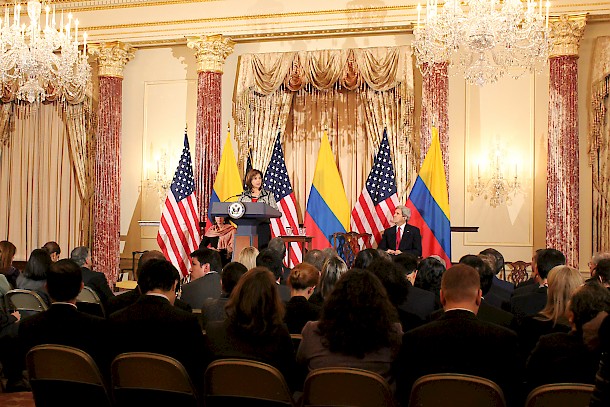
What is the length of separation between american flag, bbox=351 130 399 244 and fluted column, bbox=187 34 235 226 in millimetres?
2967

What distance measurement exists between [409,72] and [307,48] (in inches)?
72.3

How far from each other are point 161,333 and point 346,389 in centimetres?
114

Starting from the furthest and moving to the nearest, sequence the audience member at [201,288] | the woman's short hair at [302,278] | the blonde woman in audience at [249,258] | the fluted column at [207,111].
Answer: the fluted column at [207,111], the blonde woman in audience at [249,258], the audience member at [201,288], the woman's short hair at [302,278]

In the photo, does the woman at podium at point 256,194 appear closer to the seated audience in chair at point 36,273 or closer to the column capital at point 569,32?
the seated audience in chair at point 36,273

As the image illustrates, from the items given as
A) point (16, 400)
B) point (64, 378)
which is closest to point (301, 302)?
point (64, 378)

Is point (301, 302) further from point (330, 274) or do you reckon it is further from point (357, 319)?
point (357, 319)

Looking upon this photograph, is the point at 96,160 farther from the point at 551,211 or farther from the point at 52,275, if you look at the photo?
the point at 52,275

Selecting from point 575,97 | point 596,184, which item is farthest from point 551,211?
point 575,97

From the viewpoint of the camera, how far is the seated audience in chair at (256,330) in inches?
140

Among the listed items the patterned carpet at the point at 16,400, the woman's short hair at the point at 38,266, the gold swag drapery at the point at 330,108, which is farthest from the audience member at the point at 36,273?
the gold swag drapery at the point at 330,108

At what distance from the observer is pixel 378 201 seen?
10070mm

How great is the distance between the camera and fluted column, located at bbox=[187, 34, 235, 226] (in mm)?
12000

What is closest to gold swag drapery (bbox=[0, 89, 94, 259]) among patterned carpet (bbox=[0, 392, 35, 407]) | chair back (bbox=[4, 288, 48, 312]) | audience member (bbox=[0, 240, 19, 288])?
audience member (bbox=[0, 240, 19, 288])

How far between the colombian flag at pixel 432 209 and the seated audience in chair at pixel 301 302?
5008 mm
